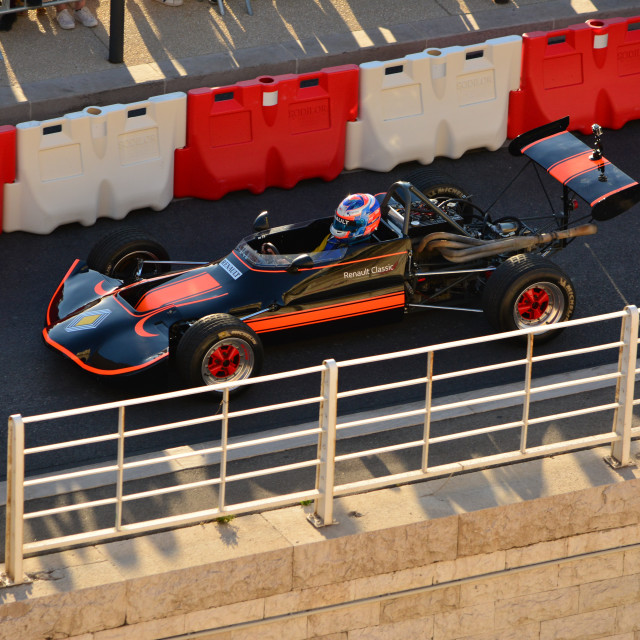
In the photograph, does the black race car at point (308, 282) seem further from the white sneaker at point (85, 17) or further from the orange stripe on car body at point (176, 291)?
the white sneaker at point (85, 17)

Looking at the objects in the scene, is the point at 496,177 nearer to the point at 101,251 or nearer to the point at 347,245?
the point at 347,245

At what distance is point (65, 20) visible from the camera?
1556 centimetres

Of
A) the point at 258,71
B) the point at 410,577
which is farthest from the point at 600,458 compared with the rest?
the point at 258,71

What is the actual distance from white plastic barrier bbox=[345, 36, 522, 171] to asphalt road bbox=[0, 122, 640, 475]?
20cm

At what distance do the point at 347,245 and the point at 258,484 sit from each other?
9.11 ft

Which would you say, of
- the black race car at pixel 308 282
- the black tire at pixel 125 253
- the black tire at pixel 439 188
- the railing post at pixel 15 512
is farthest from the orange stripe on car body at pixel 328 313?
the railing post at pixel 15 512

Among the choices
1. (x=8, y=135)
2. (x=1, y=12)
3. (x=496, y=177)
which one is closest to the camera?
(x=8, y=135)

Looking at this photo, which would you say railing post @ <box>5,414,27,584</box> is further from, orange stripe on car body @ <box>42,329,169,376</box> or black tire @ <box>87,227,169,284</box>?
black tire @ <box>87,227,169,284</box>

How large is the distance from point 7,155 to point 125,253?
177 centimetres

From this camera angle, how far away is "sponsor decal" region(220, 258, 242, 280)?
34.4ft

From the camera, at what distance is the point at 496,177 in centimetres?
1365

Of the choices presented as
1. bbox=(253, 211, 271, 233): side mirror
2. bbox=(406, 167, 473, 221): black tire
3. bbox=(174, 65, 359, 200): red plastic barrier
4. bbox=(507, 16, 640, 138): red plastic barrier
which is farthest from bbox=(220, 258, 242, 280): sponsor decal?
bbox=(507, 16, 640, 138): red plastic barrier

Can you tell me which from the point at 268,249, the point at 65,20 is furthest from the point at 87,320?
the point at 65,20

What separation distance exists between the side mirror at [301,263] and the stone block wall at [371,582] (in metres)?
2.80
